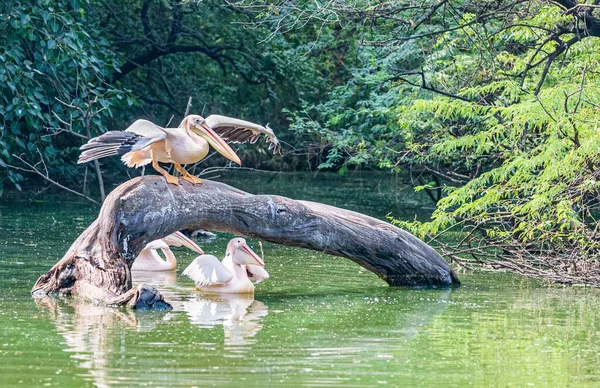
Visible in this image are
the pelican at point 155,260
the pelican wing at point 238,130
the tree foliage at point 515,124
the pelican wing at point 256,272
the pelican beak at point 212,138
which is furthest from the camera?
the pelican at point 155,260

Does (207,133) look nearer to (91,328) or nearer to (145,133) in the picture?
(145,133)

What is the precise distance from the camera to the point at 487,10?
12.6 meters

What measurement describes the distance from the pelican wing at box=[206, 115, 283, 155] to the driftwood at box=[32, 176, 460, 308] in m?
0.66

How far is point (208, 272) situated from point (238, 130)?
141cm

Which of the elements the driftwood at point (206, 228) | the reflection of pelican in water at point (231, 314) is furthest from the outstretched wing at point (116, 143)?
the reflection of pelican in water at point (231, 314)

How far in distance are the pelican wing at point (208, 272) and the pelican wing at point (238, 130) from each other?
121 centimetres

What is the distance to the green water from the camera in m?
6.51

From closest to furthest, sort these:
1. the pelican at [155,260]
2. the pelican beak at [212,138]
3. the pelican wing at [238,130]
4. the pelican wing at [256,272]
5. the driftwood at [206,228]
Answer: the driftwood at [206,228], the pelican beak at [212,138], the pelican wing at [238,130], the pelican wing at [256,272], the pelican at [155,260]

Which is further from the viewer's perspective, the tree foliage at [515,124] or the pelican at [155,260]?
the pelican at [155,260]

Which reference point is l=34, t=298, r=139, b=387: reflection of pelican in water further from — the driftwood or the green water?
the driftwood

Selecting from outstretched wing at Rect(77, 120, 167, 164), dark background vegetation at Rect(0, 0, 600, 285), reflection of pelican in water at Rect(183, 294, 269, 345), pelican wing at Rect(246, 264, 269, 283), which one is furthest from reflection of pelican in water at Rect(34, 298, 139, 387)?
dark background vegetation at Rect(0, 0, 600, 285)

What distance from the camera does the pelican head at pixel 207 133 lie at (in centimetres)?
979

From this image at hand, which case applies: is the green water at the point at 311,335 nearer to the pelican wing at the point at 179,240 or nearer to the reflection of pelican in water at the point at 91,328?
the reflection of pelican in water at the point at 91,328

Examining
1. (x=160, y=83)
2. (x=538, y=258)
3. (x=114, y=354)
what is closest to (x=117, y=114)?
(x=160, y=83)
